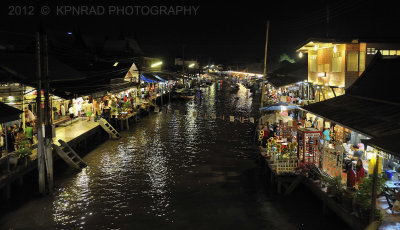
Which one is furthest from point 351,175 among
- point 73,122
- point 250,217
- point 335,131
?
point 73,122

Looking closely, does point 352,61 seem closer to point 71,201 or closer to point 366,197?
point 366,197

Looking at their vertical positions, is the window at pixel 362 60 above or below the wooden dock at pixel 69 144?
above

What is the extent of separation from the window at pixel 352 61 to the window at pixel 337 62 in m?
0.78

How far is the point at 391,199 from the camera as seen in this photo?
1101cm

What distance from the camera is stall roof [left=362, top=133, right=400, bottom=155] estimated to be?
8469 mm

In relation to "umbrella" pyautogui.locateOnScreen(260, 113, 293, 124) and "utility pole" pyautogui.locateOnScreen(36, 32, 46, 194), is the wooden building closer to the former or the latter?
"umbrella" pyautogui.locateOnScreen(260, 113, 293, 124)

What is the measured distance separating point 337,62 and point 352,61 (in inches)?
56.4

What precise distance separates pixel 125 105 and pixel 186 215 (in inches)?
885

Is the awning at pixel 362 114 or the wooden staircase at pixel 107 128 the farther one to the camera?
the wooden staircase at pixel 107 128

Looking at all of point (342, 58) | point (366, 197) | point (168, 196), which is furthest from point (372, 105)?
point (168, 196)

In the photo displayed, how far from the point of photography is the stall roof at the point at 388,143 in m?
8.47

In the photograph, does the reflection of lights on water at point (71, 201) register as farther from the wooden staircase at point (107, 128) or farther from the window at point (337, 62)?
the window at point (337, 62)

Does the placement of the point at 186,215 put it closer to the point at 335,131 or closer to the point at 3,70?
the point at 335,131

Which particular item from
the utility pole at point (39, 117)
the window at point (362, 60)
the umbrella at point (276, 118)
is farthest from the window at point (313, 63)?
the utility pole at point (39, 117)
